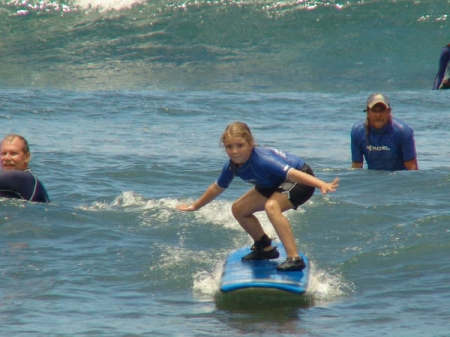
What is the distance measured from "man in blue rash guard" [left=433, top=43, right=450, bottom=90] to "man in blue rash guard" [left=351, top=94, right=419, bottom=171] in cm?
628

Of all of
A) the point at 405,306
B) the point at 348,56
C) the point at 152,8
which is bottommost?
the point at 405,306

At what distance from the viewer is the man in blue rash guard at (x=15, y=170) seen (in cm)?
758

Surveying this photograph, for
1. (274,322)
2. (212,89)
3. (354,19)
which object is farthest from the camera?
(354,19)

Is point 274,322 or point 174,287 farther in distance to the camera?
point 174,287

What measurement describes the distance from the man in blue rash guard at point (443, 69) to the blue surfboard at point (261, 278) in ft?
32.6

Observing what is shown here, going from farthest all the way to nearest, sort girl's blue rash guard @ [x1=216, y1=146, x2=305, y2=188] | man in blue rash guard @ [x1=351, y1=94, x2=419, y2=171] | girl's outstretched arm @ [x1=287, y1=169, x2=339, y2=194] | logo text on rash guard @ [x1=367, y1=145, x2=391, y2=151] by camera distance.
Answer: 1. logo text on rash guard @ [x1=367, y1=145, x2=391, y2=151]
2. man in blue rash guard @ [x1=351, y1=94, x2=419, y2=171]
3. girl's blue rash guard @ [x1=216, y1=146, x2=305, y2=188]
4. girl's outstretched arm @ [x1=287, y1=169, x2=339, y2=194]

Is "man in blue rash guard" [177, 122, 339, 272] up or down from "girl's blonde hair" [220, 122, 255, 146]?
down

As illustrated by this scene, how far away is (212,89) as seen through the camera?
63.0ft

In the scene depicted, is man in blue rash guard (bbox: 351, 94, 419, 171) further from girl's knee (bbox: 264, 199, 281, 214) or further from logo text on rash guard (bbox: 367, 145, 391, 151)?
girl's knee (bbox: 264, 199, 281, 214)

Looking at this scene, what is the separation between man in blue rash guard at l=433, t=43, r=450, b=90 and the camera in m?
15.0

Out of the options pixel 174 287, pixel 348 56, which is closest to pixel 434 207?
pixel 174 287

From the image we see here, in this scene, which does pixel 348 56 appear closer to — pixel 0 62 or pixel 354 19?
pixel 354 19

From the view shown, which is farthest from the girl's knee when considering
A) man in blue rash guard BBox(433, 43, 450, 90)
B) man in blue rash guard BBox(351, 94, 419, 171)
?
man in blue rash guard BBox(433, 43, 450, 90)

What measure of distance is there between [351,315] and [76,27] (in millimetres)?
20133
